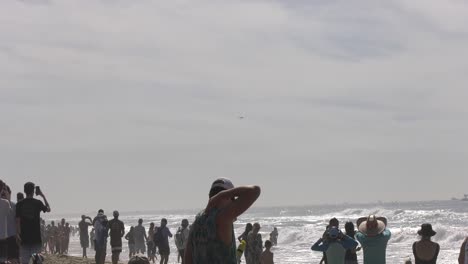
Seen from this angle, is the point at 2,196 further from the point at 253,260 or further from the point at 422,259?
the point at 253,260

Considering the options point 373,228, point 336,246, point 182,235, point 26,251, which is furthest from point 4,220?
point 182,235

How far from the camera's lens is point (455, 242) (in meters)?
44.6

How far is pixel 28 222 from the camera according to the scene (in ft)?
32.0

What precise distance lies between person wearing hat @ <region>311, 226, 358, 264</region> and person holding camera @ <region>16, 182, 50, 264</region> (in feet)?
11.0

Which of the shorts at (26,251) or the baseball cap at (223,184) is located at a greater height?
the baseball cap at (223,184)

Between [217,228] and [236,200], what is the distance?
244 millimetres

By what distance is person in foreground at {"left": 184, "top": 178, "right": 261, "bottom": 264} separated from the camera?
5.37m

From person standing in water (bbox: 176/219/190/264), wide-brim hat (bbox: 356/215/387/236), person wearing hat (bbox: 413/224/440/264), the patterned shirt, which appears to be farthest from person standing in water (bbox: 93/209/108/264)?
the patterned shirt

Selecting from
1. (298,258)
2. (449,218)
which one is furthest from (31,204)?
(449,218)

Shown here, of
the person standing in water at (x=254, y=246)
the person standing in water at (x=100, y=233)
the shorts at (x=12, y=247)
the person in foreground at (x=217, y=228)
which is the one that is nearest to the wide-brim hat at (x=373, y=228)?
the shorts at (x=12, y=247)

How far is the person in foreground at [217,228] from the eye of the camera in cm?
537

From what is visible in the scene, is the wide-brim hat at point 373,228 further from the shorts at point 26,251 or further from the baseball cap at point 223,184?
the baseball cap at point 223,184

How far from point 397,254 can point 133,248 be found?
12.8m

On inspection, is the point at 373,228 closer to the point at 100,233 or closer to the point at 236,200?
the point at 236,200
